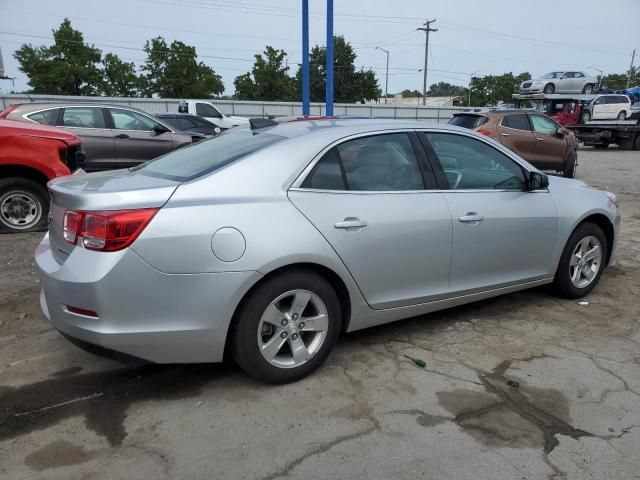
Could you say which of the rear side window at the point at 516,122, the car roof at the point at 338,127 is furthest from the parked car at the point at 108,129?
the rear side window at the point at 516,122

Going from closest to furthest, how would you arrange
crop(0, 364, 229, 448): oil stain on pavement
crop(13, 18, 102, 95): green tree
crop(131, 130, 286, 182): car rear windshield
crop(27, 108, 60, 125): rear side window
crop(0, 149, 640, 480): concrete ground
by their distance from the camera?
crop(0, 149, 640, 480): concrete ground
crop(0, 364, 229, 448): oil stain on pavement
crop(131, 130, 286, 182): car rear windshield
crop(27, 108, 60, 125): rear side window
crop(13, 18, 102, 95): green tree

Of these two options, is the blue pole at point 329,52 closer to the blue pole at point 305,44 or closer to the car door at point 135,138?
the blue pole at point 305,44

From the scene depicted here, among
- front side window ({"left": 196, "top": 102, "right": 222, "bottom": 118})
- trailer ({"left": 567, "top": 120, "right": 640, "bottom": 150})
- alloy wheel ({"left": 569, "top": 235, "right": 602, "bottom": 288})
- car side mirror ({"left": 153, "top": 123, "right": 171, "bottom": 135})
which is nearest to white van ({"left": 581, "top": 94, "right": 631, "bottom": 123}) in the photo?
trailer ({"left": 567, "top": 120, "right": 640, "bottom": 150})

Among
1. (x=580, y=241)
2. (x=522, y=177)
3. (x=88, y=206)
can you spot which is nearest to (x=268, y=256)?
(x=88, y=206)

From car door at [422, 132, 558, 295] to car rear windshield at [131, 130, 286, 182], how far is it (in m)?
1.22

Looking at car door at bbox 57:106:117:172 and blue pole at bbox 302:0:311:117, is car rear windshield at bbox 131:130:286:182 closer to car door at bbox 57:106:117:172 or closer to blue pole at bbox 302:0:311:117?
car door at bbox 57:106:117:172

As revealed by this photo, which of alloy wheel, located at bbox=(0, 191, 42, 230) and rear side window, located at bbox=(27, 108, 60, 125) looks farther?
rear side window, located at bbox=(27, 108, 60, 125)

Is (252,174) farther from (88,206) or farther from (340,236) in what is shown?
(88,206)

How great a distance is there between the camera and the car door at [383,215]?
10.6 ft

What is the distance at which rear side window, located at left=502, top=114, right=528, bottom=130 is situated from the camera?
12102 mm

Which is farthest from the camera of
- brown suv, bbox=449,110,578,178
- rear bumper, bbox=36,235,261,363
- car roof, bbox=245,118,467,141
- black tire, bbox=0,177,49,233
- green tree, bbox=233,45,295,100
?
green tree, bbox=233,45,295,100

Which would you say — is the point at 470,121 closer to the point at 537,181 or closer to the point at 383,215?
the point at 537,181

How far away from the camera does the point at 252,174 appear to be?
3.09 m

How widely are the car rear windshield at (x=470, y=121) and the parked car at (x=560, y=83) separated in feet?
80.1
